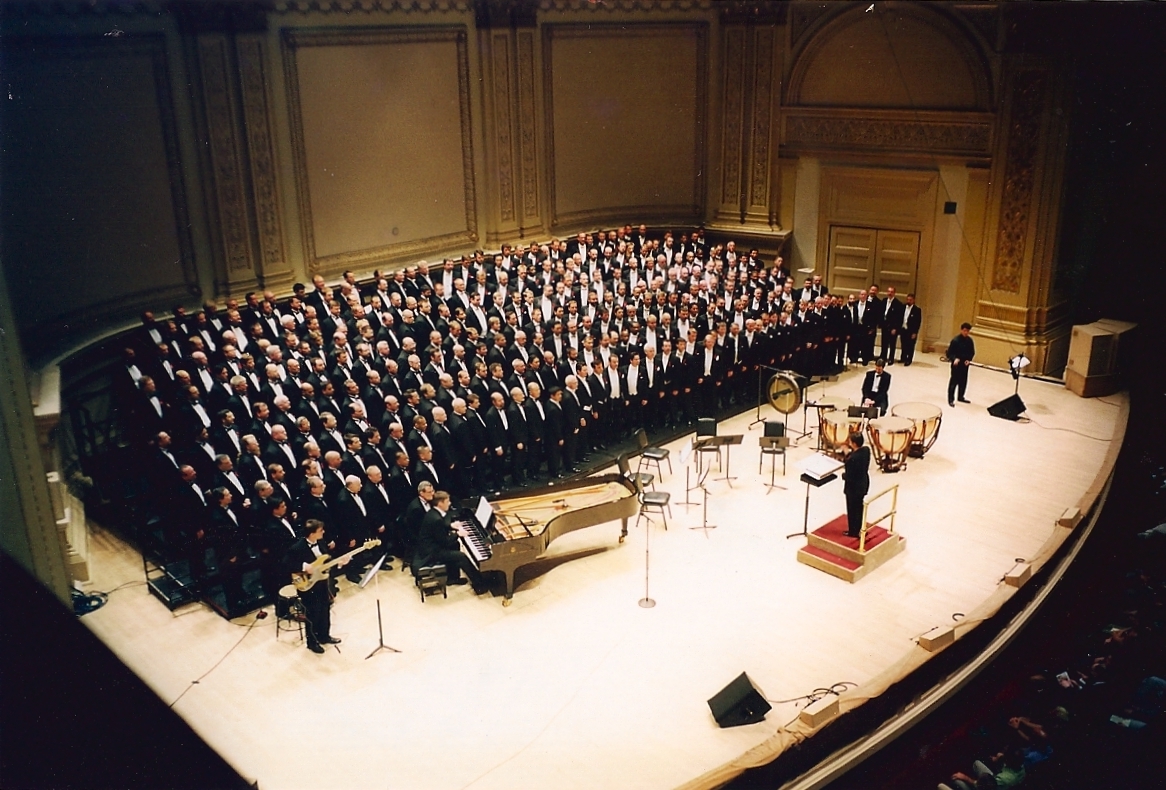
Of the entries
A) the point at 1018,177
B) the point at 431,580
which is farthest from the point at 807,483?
the point at 1018,177

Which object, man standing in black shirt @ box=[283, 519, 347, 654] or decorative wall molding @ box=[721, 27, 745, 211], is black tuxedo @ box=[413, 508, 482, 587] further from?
decorative wall molding @ box=[721, 27, 745, 211]

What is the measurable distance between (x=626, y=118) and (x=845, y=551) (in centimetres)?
1089

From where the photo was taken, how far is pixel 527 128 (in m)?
16.1

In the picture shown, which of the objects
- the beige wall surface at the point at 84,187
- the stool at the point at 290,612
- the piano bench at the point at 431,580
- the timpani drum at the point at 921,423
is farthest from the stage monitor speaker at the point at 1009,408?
the beige wall surface at the point at 84,187

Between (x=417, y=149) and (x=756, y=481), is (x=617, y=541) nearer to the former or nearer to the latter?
(x=756, y=481)

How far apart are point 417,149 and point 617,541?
8.04m

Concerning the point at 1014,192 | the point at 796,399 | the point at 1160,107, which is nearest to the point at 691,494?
the point at 796,399

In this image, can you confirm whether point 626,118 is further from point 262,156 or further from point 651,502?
point 651,502

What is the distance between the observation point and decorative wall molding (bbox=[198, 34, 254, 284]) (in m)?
12.2

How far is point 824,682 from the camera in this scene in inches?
284

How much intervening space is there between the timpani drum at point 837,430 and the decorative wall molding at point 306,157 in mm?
7288

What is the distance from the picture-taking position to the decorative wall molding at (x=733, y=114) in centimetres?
1642

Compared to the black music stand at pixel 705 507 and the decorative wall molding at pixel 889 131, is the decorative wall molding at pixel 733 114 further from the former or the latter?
the black music stand at pixel 705 507

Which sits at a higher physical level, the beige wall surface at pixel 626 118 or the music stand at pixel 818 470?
the beige wall surface at pixel 626 118
